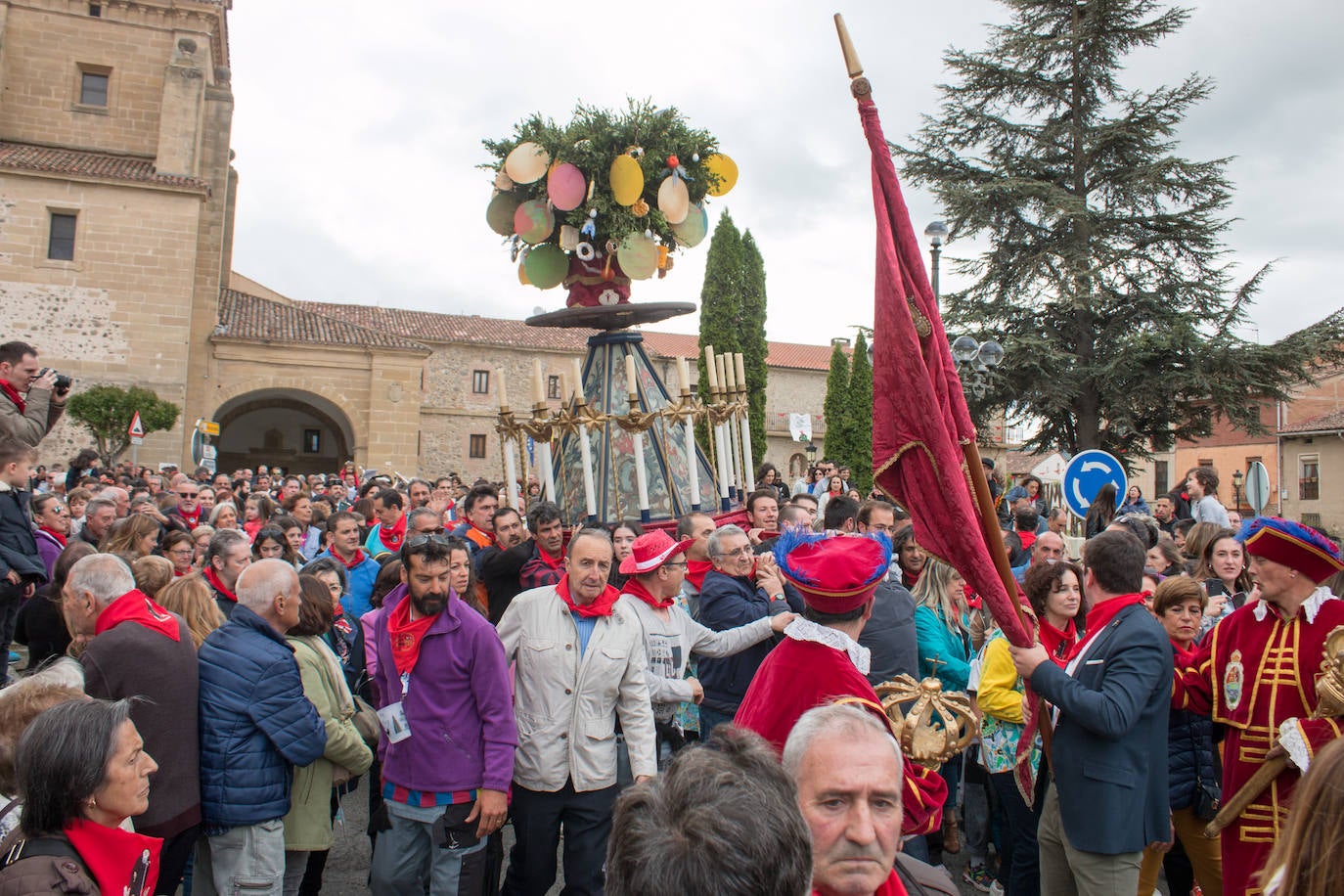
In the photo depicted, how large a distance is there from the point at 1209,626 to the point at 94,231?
30.9 meters

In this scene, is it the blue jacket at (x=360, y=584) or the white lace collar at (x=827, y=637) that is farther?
the blue jacket at (x=360, y=584)

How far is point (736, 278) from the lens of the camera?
37156 millimetres

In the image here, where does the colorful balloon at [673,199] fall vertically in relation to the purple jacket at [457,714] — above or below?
above

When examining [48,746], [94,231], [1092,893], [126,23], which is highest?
[126,23]

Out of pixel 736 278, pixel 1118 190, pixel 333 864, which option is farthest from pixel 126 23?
pixel 333 864

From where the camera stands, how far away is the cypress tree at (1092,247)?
21.8 m

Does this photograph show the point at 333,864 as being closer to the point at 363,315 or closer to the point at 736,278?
the point at 736,278

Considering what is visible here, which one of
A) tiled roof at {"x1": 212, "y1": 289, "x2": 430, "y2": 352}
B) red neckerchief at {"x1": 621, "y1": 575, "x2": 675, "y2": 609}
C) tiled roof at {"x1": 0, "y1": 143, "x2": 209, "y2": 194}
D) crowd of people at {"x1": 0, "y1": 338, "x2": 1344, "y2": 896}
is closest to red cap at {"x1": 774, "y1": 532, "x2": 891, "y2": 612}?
crowd of people at {"x1": 0, "y1": 338, "x2": 1344, "y2": 896}

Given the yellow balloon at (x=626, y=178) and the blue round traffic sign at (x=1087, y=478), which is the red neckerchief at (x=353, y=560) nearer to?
the yellow balloon at (x=626, y=178)

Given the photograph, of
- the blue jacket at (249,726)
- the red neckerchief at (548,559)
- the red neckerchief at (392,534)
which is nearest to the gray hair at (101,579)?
the blue jacket at (249,726)

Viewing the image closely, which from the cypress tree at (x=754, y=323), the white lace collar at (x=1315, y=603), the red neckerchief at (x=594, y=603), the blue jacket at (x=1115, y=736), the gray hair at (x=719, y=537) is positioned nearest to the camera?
the blue jacket at (x=1115, y=736)

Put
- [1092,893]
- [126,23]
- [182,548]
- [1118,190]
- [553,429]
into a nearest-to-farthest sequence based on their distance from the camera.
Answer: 1. [1092,893]
2. [182,548]
3. [553,429]
4. [1118,190]
5. [126,23]

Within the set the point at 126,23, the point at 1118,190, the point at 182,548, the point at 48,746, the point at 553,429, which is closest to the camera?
the point at 48,746

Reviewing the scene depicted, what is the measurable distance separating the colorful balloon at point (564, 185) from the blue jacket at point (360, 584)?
121 inches
